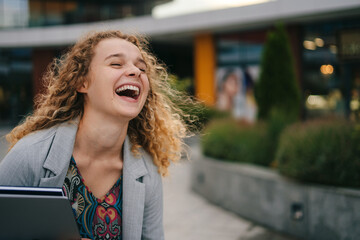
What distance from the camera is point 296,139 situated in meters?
4.94

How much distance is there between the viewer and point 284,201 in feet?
15.9

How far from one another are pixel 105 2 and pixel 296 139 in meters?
23.4

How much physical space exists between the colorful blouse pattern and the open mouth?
1.40ft

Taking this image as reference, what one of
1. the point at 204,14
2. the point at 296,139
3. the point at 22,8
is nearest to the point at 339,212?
the point at 296,139

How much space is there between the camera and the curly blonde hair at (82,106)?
1.92 m

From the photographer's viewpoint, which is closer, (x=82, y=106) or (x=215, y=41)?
(x=82, y=106)

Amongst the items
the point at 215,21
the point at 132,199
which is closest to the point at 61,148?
the point at 132,199

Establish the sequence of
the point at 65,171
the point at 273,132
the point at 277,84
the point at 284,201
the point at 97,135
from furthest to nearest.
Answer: the point at 277,84 → the point at 273,132 → the point at 284,201 → the point at 97,135 → the point at 65,171

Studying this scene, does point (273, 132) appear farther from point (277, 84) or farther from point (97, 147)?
point (97, 147)

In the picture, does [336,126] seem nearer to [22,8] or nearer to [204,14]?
[204,14]

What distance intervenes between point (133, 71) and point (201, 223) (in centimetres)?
399

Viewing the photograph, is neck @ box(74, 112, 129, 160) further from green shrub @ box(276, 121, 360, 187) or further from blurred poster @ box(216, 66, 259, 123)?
blurred poster @ box(216, 66, 259, 123)

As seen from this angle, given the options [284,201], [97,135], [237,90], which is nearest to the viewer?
[97,135]

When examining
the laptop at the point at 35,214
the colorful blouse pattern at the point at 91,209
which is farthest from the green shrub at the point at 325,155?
the laptop at the point at 35,214
